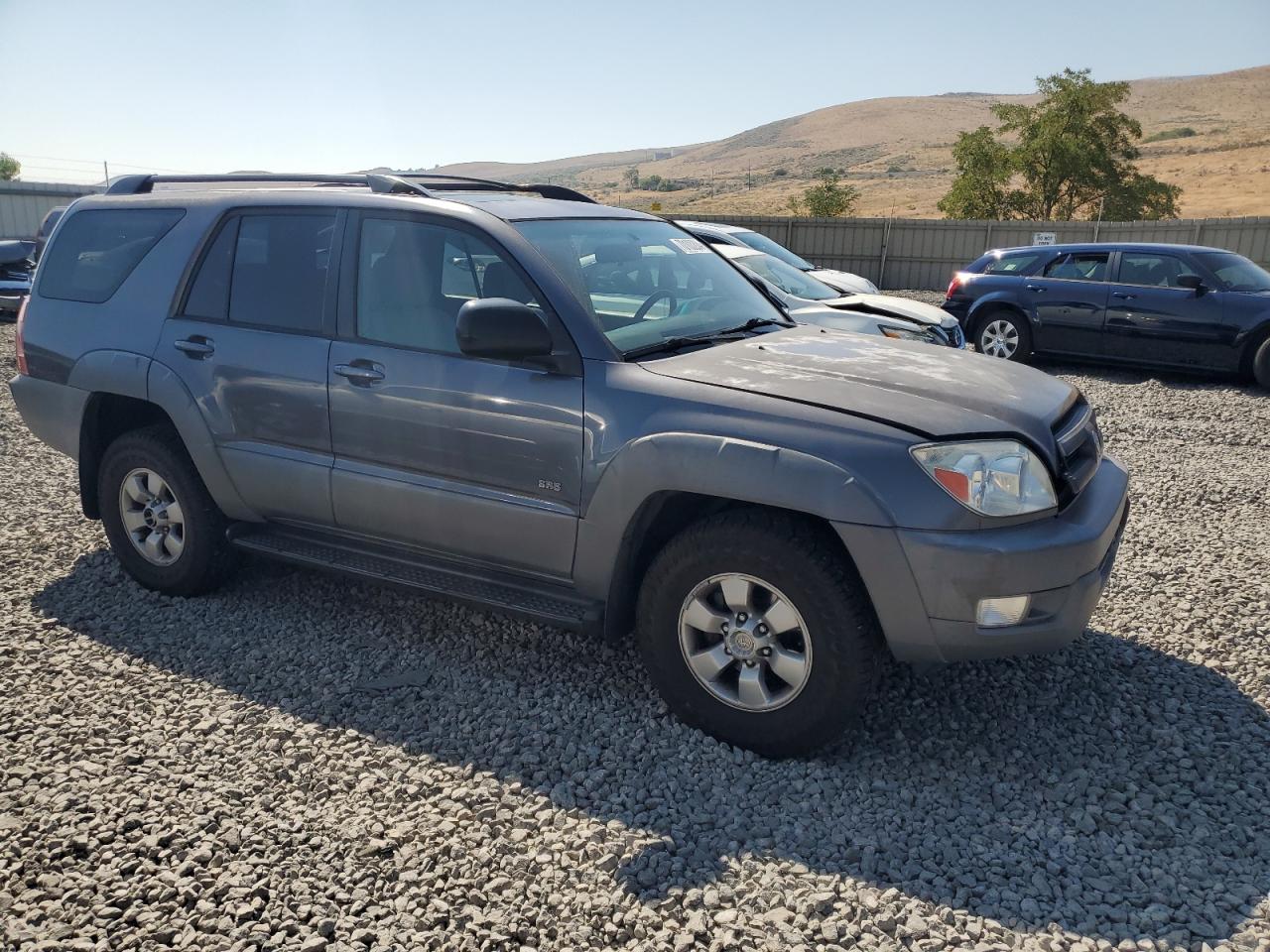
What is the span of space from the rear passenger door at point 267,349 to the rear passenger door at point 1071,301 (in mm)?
9934

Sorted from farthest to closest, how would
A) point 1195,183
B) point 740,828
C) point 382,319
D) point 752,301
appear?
point 1195,183
point 752,301
point 382,319
point 740,828

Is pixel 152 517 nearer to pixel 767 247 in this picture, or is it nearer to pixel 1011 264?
pixel 767 247

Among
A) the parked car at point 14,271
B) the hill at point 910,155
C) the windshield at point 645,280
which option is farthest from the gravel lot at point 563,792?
the parked car at point 14,271

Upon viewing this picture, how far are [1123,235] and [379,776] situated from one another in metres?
23.0

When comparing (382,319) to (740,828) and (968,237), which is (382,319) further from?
(968,237)

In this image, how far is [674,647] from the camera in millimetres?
3385

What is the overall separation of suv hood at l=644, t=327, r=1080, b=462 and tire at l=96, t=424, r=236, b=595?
7.91ft

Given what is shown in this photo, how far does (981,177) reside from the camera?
102ft

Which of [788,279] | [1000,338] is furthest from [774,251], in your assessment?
[1000,338]

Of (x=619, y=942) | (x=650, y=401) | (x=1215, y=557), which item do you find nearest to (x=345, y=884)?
(x=619, y=942)

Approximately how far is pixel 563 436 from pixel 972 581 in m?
1.47

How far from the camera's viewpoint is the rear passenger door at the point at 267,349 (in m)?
4.04

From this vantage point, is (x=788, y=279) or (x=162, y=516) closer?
(x=162, y=516)

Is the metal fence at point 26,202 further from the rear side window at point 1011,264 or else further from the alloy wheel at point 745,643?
the alloy wheel at point 745,643
